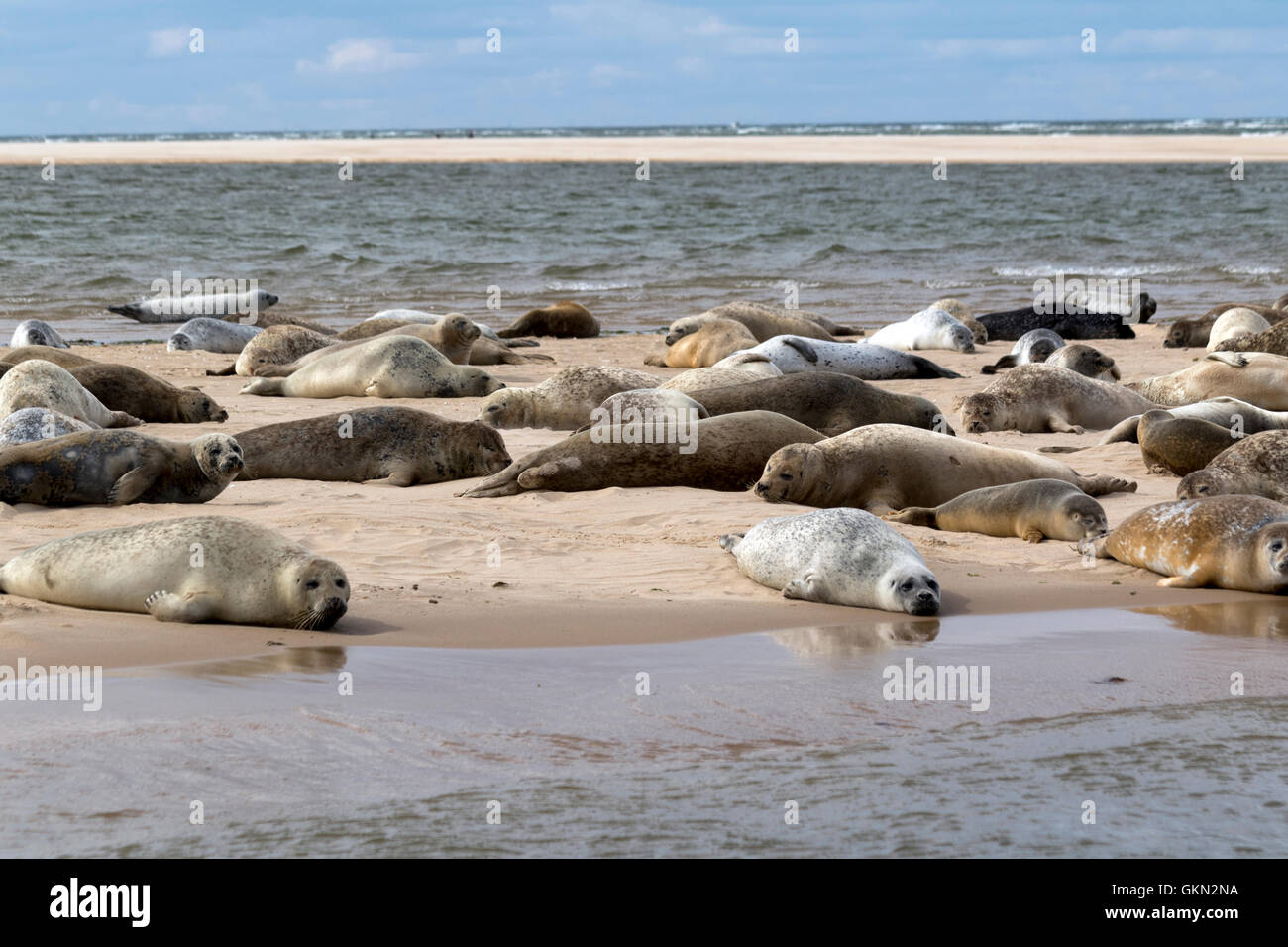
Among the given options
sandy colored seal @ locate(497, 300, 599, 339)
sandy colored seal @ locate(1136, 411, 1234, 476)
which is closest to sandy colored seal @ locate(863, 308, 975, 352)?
sandy colored seal @ locate(497, 300, 599, 339)

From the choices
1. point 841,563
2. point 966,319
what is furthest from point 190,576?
point 966,319

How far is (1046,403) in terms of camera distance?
346 inches

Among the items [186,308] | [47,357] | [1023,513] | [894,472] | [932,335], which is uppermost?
[186,308]

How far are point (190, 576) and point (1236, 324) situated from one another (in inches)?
398

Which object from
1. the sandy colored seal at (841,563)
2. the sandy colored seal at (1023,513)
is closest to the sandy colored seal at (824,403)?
the sandy colored seal at (1023,513)

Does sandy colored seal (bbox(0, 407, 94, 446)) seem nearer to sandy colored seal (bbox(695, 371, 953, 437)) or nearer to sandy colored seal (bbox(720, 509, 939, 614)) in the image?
sandy colored seal (bbox(695, 371, 953, 437))

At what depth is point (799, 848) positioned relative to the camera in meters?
2.84

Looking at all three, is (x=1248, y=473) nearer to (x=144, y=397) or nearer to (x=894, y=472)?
(x=894, y=472)

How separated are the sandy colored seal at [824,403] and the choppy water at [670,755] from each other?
333 centimetres

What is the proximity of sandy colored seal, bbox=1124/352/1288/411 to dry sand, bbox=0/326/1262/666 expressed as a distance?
64.9 inches

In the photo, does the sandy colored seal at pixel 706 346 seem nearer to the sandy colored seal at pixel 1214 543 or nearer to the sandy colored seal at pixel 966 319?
the sandy colored seal at pixel 966 319

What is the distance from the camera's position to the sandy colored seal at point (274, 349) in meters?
11.2
